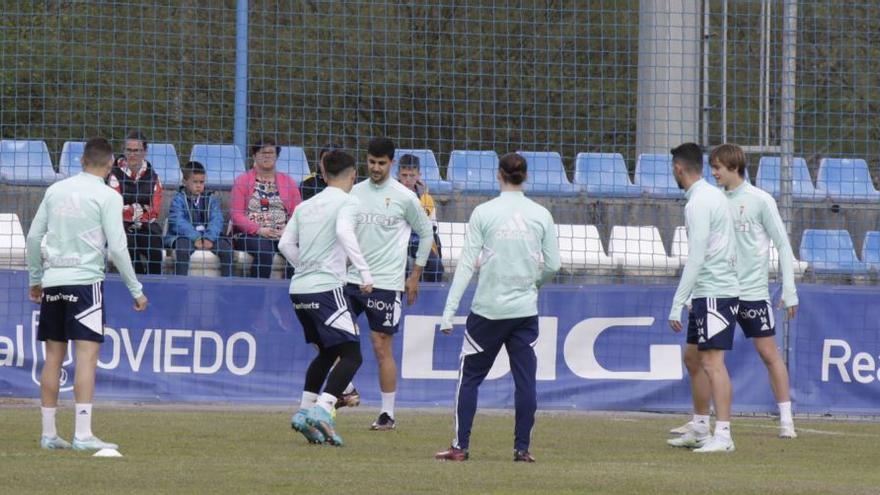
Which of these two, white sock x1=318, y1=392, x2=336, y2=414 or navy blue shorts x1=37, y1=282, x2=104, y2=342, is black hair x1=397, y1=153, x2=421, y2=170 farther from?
navy blue shorts x1=37, y1=282, x2=104, y2=342

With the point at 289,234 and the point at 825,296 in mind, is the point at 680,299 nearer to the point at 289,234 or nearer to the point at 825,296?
the point at 289,234

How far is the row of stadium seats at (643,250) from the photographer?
15414 millimetres

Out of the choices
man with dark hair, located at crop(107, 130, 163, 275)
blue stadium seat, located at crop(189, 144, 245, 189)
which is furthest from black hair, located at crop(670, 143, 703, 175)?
blue stadium seat, located at crop(189, 144, 245, 189)

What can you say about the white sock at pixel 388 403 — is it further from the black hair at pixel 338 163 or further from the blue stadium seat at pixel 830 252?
the blue stadium seat at pixel 830 252

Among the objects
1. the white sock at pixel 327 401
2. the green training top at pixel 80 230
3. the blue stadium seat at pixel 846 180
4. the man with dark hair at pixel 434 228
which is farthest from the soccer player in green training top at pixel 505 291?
the blue stadium seat at pixel 846 180

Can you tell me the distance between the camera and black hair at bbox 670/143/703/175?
10891 mm

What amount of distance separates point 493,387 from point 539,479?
560 cm

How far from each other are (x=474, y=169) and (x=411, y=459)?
22.9 feet

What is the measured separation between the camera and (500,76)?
16.4 meters

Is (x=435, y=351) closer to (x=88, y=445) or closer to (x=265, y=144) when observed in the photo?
(x=265, y=144)

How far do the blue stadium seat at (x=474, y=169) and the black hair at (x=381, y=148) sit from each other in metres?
4.49

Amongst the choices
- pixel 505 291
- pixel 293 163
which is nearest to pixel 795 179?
pixel 293 163

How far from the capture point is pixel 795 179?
55.3 feet

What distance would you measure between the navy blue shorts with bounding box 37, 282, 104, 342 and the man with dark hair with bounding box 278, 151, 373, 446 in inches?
57.1
